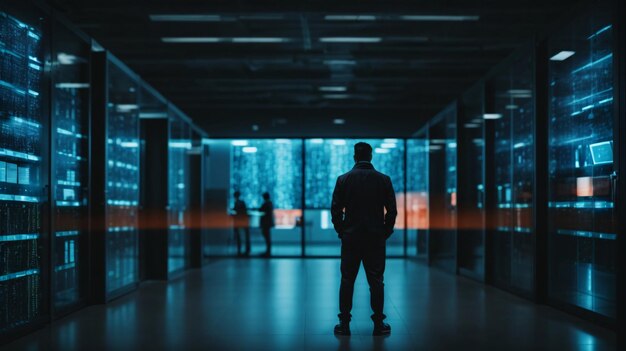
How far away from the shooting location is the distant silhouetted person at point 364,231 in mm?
6305

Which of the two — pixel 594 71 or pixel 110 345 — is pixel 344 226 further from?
pixel 594 71

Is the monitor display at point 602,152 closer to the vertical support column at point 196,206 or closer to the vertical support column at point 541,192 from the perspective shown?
the vertical support column at point 541,192

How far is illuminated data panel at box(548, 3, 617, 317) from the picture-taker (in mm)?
6703

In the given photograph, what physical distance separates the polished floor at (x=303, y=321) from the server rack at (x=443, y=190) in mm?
2392

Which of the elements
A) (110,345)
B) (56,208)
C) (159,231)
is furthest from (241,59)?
(110,345)

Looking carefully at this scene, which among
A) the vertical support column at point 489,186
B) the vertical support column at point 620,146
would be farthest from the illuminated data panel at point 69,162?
the vertical support column at point 489,186

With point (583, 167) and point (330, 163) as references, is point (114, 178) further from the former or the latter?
point (330, 163)

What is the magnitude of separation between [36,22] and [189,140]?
759cm

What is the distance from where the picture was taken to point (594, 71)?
23.0 feet

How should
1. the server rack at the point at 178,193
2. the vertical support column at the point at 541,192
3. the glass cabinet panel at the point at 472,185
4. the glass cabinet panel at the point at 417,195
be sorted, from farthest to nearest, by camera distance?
1. the glass cabinet panel at the point at 417,195
2. the server rack at the point at 178,193
3. the glass cabinet panel at the point at 472,185
4. the vertical support column at the point at 541,192

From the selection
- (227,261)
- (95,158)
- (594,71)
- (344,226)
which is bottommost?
(227,261)

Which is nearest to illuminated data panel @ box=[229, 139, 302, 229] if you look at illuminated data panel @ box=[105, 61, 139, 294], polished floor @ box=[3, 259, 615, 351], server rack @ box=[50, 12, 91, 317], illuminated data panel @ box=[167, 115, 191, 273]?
illuminated data panel @ box=[167, 115, 191, 273]

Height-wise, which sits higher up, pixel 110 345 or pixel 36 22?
Result: pixel 36 22

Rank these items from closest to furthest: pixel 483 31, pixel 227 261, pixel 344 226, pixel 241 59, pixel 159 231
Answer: pixel 344 226
pixel 483 31
pixel 241 59
pixel 159 231
pixel 227 261
